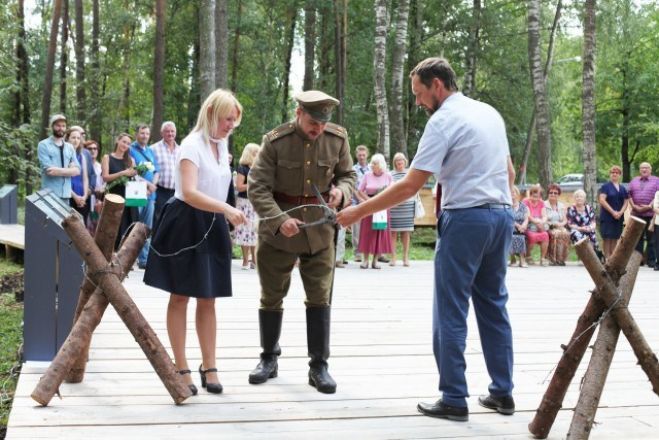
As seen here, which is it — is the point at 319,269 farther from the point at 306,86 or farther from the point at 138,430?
the point at 306,86

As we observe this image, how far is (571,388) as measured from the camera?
5.45 metres

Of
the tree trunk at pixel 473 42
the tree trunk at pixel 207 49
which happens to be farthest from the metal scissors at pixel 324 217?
the tree trunk at pixel 473 42

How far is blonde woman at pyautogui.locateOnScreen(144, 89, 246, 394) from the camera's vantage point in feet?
16.2

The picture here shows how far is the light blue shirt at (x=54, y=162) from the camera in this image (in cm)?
1066

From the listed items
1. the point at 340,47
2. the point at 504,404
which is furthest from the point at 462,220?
the point at 340,47

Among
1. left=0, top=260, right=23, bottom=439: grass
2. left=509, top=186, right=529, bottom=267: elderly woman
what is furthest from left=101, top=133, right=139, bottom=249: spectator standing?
left=509, top=186, right=529, bottom=267: elderly woman

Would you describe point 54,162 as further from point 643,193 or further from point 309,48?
point 309,48

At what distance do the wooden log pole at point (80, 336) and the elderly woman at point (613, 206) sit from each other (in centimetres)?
1184

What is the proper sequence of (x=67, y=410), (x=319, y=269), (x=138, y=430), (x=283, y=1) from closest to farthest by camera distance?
1. (x=138, y=430)
2. (x=67, y=410)
3. (x=319, y=269)
4. (x=283, y=1)

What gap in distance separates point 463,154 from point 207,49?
39.1ft

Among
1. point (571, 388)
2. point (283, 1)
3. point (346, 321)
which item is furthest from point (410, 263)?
point (283, 1)

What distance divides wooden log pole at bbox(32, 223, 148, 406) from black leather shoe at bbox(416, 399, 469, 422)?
6.17 feet

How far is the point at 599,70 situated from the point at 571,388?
92.2ft

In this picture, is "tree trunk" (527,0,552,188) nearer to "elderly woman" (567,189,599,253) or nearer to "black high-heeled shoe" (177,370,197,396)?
"elderly woman" (567,189,599,253)
